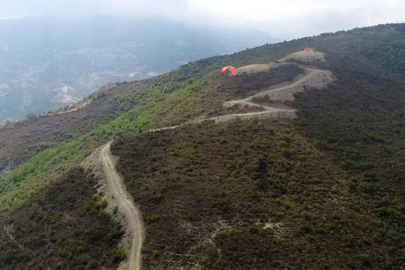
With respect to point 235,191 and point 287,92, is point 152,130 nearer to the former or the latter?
point 235,191

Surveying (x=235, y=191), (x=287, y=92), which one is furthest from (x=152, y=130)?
(x=287, y=92)

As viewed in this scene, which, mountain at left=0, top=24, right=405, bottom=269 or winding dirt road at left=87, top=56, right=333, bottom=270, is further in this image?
winding dirt road at left=87, top=56, right=333, bottom=270

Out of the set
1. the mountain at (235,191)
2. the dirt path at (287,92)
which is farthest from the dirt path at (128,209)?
the dirt path at (287,92)

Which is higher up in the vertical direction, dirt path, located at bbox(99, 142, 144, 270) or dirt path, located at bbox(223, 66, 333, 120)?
Result: dirt path, located at bbox(223, 66, 333, 120)

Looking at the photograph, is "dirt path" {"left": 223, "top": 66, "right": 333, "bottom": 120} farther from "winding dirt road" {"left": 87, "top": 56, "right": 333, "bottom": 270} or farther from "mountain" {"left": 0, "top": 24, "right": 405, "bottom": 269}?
"mountain" {"left": 0, "top": 24, "right": 405, "bottom": 269}

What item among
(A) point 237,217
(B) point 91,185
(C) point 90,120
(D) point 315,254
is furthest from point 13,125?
(D) point 315,254

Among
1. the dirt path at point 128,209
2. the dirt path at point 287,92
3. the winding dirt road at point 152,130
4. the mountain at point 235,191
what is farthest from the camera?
the dirt path at point 287,92

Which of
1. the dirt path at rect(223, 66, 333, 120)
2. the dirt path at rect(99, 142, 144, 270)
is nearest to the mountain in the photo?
the dirt path at rect(99, 142, 144, 270)

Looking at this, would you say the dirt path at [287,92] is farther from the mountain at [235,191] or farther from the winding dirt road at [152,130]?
the mountain at [235,191]
